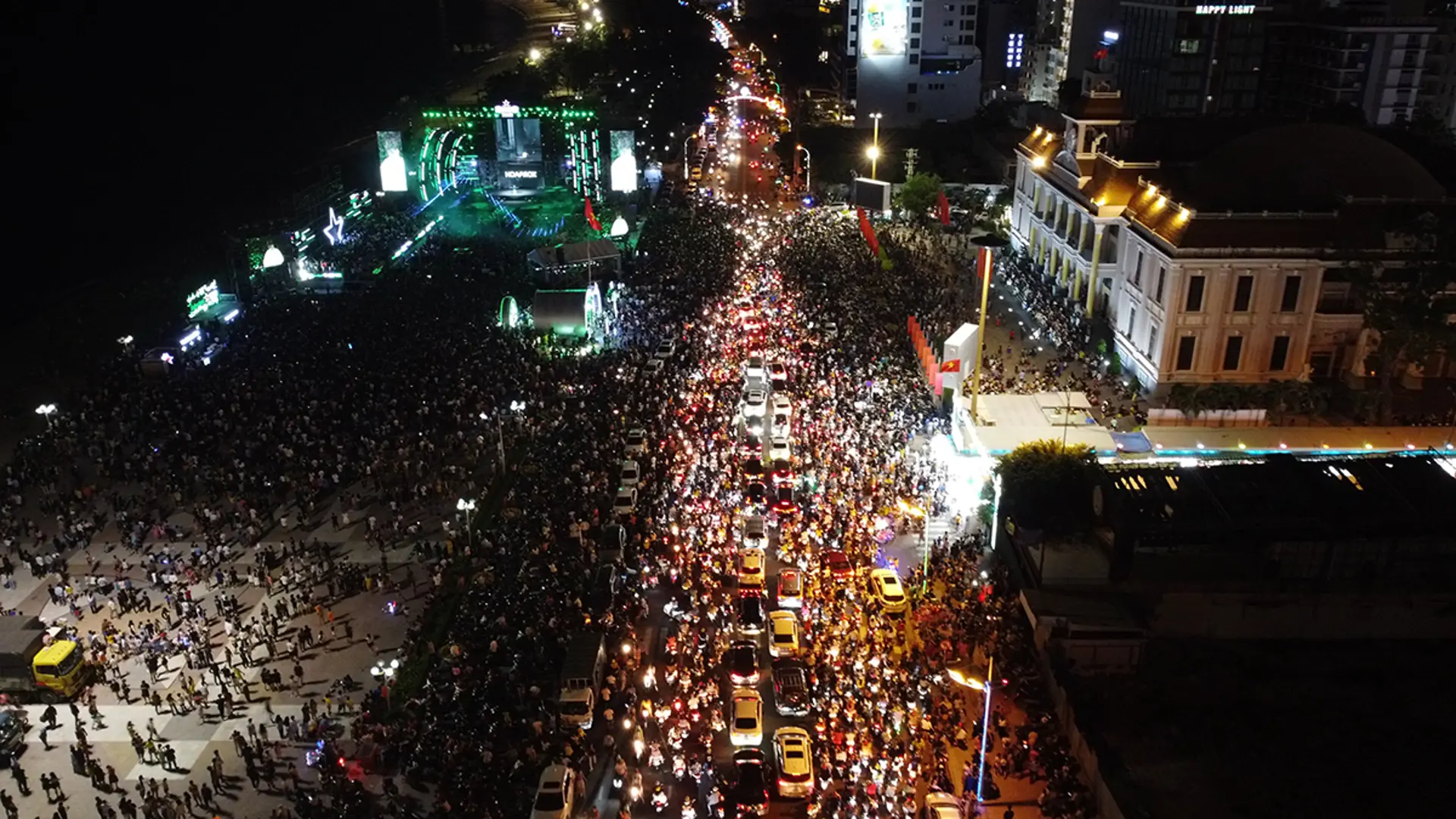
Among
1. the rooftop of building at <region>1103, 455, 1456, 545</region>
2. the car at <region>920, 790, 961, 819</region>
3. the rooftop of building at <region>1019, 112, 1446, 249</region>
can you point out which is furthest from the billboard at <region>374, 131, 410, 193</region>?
the car at <region>920, 790, 961, 819</region>

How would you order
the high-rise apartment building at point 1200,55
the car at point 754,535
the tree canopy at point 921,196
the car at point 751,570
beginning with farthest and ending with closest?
the high-rise apartment building at point 1200,55 < the tree canopy at point 921,196 < the car at point 754,535 < the car at point 751,570

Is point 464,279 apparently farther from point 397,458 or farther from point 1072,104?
point 1072,104

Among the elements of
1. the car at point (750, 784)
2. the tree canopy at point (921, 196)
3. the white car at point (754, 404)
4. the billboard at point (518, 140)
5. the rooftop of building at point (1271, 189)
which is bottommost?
the car at point (750, 784)

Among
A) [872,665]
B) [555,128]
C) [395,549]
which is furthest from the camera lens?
[555,128]

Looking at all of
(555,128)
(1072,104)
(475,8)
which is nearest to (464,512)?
(1072,104)

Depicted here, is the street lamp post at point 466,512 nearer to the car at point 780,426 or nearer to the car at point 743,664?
the car at point 743,664

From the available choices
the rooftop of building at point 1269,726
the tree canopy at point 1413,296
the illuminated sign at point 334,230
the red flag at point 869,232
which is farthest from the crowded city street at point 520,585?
the tree canopy at point 1413,296

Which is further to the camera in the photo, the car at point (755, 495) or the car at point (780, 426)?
the car at point (780, 426)
